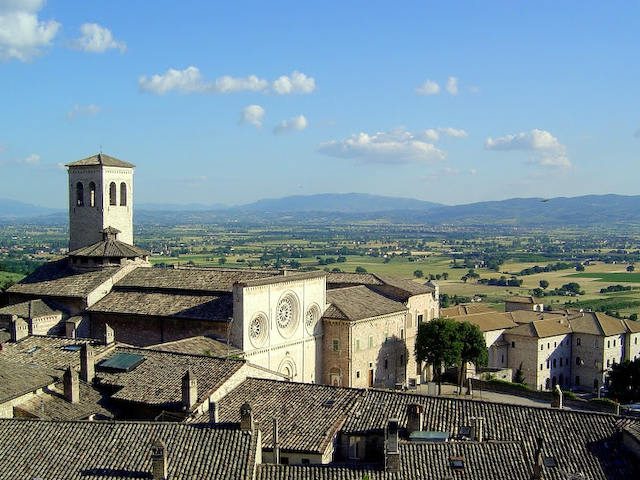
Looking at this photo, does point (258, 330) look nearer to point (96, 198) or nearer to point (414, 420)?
point (414, 420)

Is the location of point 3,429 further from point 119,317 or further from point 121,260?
point 121,260

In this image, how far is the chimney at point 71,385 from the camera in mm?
28609

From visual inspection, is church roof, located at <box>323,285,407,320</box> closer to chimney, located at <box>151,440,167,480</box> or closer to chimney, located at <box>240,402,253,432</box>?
chimney, located at <box>240,402,253,432</box>

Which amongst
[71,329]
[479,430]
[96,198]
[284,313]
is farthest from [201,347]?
[96,198]

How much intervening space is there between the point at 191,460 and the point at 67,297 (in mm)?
23791

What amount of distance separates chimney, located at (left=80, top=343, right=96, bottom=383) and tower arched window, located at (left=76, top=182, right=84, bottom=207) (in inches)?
811

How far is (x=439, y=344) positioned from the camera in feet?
163

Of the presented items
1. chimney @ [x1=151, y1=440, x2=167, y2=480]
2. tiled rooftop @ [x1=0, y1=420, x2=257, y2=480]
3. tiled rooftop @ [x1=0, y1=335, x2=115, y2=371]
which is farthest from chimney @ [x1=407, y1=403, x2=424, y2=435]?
tiled rooftop @ [x1=0, y1=335, x2=115, y2=371]

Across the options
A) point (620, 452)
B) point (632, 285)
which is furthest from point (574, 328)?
point (632, 285)

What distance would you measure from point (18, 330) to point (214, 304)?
917 centimetres

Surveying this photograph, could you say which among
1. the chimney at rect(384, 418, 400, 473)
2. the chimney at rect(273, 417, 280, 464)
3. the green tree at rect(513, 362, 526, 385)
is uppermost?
the chimney at rect(384, 418, 400, 473)

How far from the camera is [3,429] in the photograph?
2331 centimetres

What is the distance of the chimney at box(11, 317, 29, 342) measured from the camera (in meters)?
38.0

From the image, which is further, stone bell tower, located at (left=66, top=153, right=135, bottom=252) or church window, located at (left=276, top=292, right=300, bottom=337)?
stone bell tower, located at (left=66, top=153, right=135, bottom=252)
